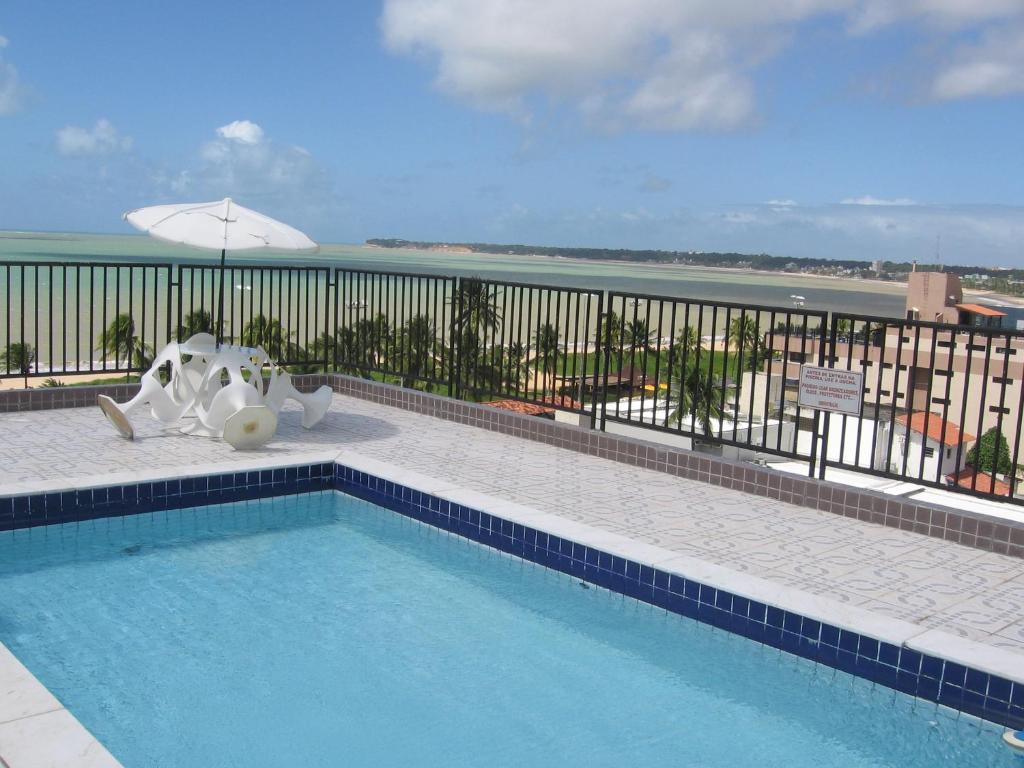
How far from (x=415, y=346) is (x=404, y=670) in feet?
18.8

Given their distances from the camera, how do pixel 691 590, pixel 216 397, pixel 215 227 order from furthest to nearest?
pixel 215 227
pixel 216 397
pixel 691 590

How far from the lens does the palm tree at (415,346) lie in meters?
9.24

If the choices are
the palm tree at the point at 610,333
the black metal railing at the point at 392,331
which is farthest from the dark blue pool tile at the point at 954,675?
the black metal railing at the point at 392,331

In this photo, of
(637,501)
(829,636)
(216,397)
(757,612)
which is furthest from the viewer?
(216,397)

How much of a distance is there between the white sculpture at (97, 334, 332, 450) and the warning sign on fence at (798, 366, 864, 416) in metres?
3.87

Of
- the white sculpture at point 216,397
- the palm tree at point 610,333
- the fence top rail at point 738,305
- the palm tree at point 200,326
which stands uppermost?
the fence top rail at point 738,305

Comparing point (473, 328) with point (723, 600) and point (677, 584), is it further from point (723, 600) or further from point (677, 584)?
point (723, 600)

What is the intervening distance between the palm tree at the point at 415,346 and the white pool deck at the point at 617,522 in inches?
36.7

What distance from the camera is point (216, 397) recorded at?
712 cm

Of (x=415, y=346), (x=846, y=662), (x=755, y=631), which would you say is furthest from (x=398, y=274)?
(x=846, y=662)

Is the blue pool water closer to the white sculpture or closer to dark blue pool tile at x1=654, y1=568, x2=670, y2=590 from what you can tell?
dark blue pool tile at x1=654, y1=568, x2=670, y2=590

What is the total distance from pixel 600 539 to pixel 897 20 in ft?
374

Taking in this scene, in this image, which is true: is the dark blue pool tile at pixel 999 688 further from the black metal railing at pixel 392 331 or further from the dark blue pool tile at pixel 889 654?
the black metal railing at pixel 392 331

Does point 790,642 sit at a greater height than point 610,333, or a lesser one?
lesser
